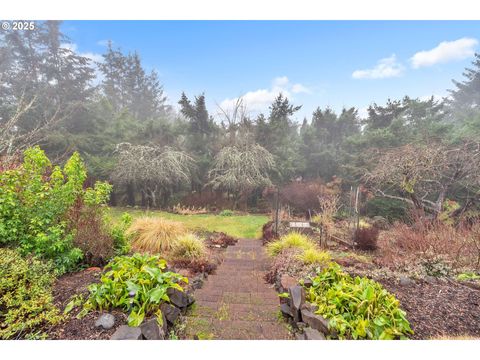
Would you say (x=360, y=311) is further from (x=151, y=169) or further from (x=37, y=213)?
(x=151, y=169)

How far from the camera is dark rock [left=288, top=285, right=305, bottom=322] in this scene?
5.93 ft

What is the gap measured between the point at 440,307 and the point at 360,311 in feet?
2.99

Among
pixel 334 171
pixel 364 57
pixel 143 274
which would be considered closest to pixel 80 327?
pixel 143 274

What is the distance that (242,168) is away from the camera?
9.84 m

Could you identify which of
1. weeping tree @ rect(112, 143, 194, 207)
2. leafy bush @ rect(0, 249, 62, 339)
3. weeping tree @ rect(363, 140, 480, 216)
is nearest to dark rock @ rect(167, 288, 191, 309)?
leafy bush @ rect(0, 249, 62, 339)

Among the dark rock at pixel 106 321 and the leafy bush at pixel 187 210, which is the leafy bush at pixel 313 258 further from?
the leafy bush at pixel 187 210

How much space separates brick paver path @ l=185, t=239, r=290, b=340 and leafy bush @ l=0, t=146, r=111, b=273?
1.53 metres

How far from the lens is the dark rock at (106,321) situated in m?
1.43

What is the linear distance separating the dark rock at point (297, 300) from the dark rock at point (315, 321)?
80 millimetres

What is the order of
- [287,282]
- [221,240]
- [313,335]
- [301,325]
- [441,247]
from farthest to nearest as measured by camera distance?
1. [221,240]
2. [441,247]
3. [287,282]
4. [301,325]
5. [313,335]

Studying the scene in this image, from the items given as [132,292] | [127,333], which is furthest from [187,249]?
[127,333]

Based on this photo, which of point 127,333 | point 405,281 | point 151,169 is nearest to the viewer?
point 127,333

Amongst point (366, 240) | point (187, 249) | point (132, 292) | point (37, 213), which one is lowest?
point (366, 240)
